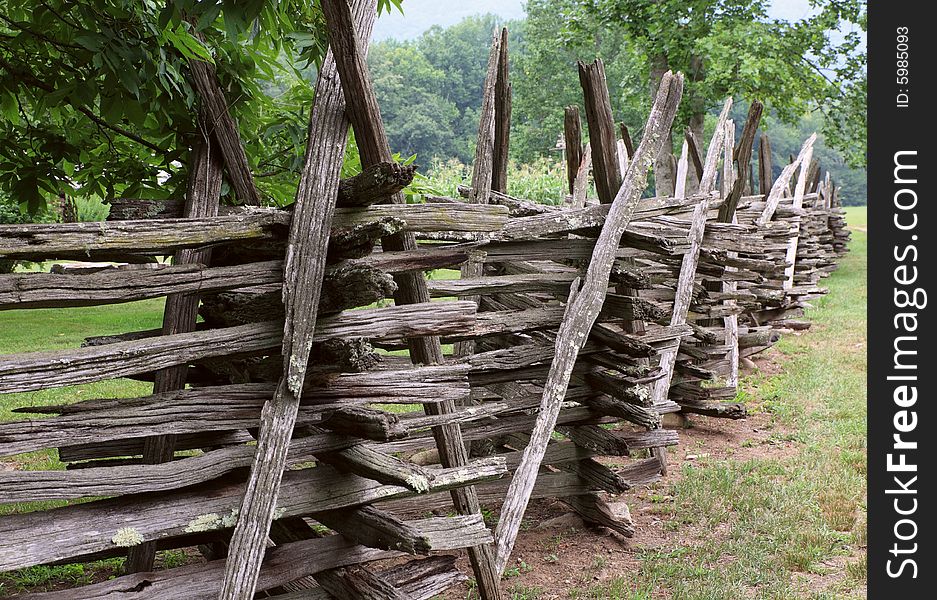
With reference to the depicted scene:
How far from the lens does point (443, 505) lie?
4.88 metres

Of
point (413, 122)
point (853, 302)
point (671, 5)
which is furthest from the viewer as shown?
point (413, 122)

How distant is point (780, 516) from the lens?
18.2 ft

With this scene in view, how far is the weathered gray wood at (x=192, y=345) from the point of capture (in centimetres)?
282

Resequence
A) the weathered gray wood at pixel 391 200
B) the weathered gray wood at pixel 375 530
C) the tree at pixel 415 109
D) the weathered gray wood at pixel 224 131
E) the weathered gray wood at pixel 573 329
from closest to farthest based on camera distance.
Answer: the weathered gray wood at pixel 391 200 < the weathered gray wood at pixel 375 530 < the weathered gray wood at pixel 224 131 < the weathered gray wood at pixel 573 329 < the tree at pixel 415 109

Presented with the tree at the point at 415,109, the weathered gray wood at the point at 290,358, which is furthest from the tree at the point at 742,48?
the tree at the point at 415,109

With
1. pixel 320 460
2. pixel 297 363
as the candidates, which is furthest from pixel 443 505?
pixel 297 363

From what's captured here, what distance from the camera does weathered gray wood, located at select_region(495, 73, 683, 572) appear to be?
457cm

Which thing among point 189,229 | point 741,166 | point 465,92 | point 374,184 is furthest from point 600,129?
point 465,92

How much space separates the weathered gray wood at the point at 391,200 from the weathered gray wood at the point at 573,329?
0.23m

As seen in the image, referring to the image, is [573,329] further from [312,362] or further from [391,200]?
[312,362]

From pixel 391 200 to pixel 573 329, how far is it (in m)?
1.44

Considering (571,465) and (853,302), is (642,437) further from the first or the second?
(853,302)

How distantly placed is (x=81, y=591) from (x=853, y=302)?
51.1 feet

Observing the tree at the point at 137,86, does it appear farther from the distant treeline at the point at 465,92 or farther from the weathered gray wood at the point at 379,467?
the distant treeline at the point at 465,92
